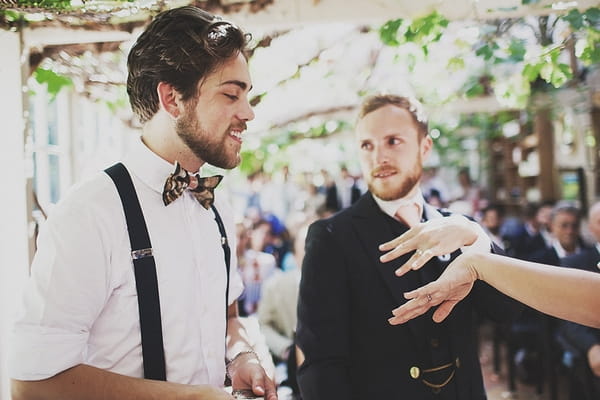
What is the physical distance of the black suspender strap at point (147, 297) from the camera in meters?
1.23

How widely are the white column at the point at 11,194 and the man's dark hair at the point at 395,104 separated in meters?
1.26

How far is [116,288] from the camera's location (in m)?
1.23

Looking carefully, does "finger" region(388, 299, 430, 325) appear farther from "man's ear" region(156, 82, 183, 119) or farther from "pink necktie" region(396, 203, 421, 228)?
"man's ear" region(156, 82, 183, 119)

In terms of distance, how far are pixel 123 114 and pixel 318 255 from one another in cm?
290

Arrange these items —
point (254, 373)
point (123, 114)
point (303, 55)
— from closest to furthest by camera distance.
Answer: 1. point (254, 373)
2. point (303, 55)
3. point (123, 114)

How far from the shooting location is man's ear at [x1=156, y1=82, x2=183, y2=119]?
4.52 ft

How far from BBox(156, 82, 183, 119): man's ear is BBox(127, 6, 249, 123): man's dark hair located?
0.01 m

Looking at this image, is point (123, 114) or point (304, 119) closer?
point (123, 114)

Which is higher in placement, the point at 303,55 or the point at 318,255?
the point at 303,55

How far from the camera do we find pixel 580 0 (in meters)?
1.84

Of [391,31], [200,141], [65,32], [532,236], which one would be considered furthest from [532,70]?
[532,236]

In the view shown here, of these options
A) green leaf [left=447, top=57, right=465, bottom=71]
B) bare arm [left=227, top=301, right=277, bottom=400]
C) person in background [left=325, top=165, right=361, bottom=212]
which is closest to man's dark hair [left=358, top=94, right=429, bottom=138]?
green leaf [left=447, top=57, right=465, bottom=71]

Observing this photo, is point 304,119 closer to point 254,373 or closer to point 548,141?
point 254,373

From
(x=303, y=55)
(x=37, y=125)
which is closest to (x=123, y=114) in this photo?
(x=37, y=125)
